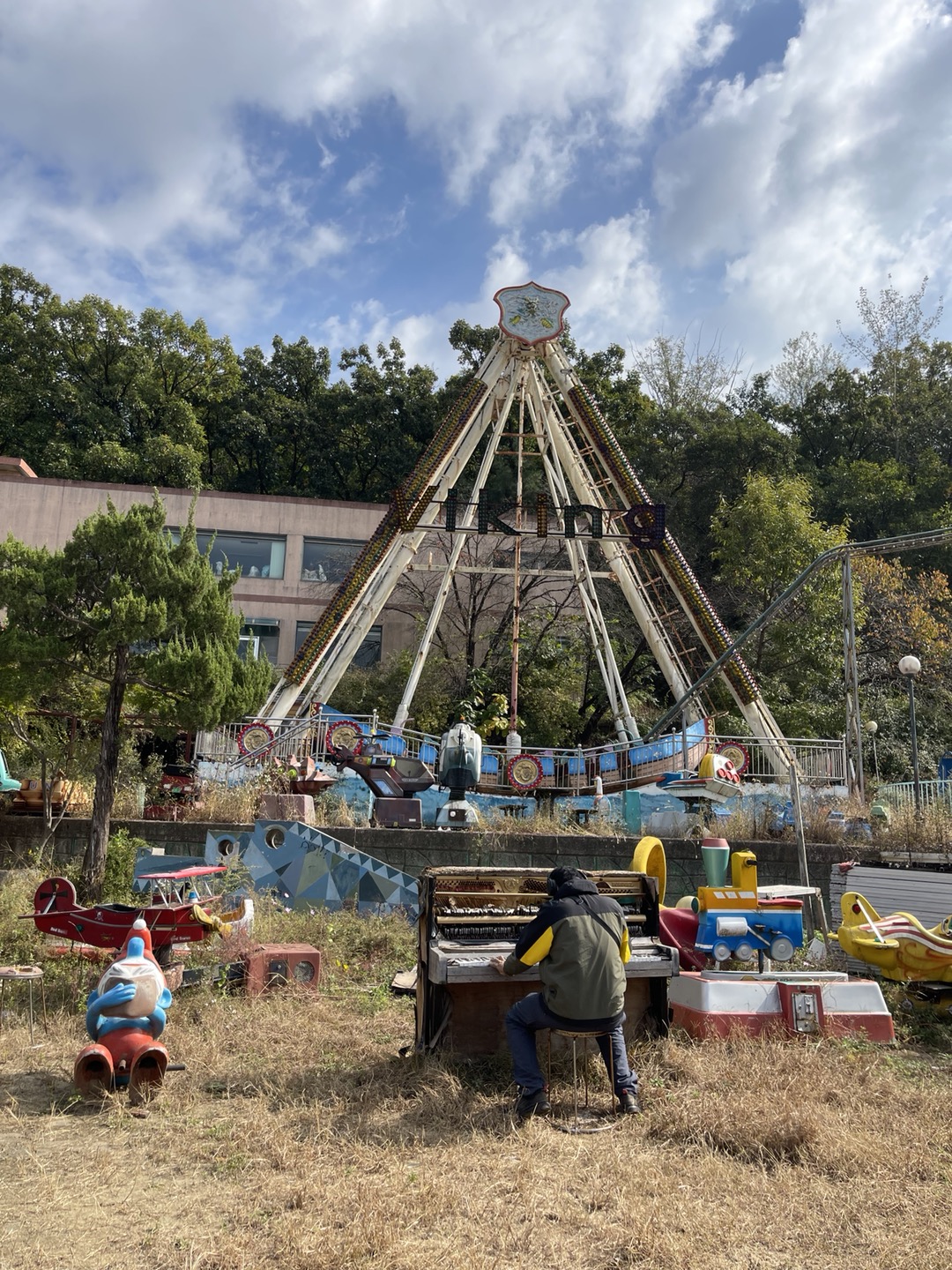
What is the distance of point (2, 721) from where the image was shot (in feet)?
47.1

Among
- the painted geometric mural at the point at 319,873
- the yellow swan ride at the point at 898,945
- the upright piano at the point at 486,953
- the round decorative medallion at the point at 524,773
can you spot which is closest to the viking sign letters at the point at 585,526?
the round decorative medallion at the point at 524,773

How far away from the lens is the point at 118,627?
11.3m

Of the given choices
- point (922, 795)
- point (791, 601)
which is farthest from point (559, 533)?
point (922, 795)

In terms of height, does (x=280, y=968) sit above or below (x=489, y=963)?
below

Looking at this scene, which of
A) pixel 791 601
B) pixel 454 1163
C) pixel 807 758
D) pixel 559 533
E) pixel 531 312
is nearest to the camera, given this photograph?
pixel 454 1163

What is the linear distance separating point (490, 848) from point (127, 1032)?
24.8 feet

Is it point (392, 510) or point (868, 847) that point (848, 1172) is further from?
point (392, 510)

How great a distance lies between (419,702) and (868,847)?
13593 mm

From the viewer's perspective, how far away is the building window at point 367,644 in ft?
101

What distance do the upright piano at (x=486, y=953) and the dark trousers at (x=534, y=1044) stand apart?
0.50 m

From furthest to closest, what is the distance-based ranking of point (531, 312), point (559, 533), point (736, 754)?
point (531, 312), point (559, 533), point (736, 754)

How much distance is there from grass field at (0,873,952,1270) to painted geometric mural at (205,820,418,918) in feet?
14.4

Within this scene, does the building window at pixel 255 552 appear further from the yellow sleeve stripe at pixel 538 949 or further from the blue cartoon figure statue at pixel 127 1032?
the yellow sleeve stripe at pixel 538 949

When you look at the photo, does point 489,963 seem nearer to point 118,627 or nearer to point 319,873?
point 319,873
